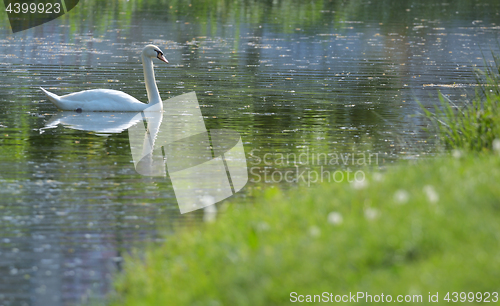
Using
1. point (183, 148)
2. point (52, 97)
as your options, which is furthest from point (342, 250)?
point (52, 97)

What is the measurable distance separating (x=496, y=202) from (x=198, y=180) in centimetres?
483

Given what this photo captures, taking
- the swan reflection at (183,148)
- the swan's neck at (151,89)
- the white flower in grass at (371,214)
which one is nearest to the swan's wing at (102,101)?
the swan reflection at (183,148)

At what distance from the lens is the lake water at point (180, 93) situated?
8.22m

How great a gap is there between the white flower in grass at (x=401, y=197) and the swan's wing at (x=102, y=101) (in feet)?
32.0

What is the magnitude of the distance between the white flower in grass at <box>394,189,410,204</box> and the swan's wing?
384 inches

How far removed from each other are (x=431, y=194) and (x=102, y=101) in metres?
10.4

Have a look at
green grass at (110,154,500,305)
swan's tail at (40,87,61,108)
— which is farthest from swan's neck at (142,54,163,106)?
green grass at (110,154,500,305)

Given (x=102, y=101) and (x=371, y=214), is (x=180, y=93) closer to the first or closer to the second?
(x=102, y=101)

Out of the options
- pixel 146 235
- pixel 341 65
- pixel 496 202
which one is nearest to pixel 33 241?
pixel 146 235

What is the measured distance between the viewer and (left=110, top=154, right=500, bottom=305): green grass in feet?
18.2

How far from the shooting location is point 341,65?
24.3 m

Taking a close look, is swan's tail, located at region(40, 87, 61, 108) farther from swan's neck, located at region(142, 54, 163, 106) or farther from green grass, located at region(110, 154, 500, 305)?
green grass, located at region(110, 154, 500, 305)

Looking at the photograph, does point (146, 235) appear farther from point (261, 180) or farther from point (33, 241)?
point (261, 180)

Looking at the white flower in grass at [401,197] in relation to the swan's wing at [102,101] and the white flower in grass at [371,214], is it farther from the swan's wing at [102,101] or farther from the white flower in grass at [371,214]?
the swan's wing at [102,101]
